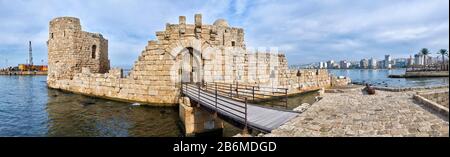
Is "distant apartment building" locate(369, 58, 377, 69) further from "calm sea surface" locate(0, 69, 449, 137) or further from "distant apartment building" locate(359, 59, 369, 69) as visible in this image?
"calm sea surface" locate(0, 69, 449, 137)

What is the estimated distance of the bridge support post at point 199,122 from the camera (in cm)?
894

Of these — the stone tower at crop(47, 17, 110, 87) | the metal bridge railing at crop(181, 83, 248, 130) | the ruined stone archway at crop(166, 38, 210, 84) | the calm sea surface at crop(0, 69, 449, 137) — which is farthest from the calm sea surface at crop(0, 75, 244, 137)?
the stone tower at crop(47, 17, 110, 87)

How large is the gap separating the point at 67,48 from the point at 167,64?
41.9 feet

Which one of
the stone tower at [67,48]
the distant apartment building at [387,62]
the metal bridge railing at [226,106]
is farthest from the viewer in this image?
the distant apartment building at [387,62]

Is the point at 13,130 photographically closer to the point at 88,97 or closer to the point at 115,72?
the point at 115,72

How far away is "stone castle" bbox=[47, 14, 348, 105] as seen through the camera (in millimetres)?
13711

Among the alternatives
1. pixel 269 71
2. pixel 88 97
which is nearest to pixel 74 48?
pixel 88 97

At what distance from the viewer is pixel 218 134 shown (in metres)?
9.09

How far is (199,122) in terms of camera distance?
361 inches

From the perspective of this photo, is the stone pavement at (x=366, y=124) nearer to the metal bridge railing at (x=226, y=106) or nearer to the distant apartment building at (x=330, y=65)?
the metal bridge railing at (x=226, y=106)

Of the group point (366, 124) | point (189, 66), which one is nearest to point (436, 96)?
point (366, 124)

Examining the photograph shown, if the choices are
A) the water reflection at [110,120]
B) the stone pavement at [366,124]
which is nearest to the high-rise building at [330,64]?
the water reflection at [110,120]

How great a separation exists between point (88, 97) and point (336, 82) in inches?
1048

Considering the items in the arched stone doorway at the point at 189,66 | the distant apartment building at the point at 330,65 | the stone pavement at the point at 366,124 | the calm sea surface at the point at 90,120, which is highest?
the distant apartment building at the point at 330,65
